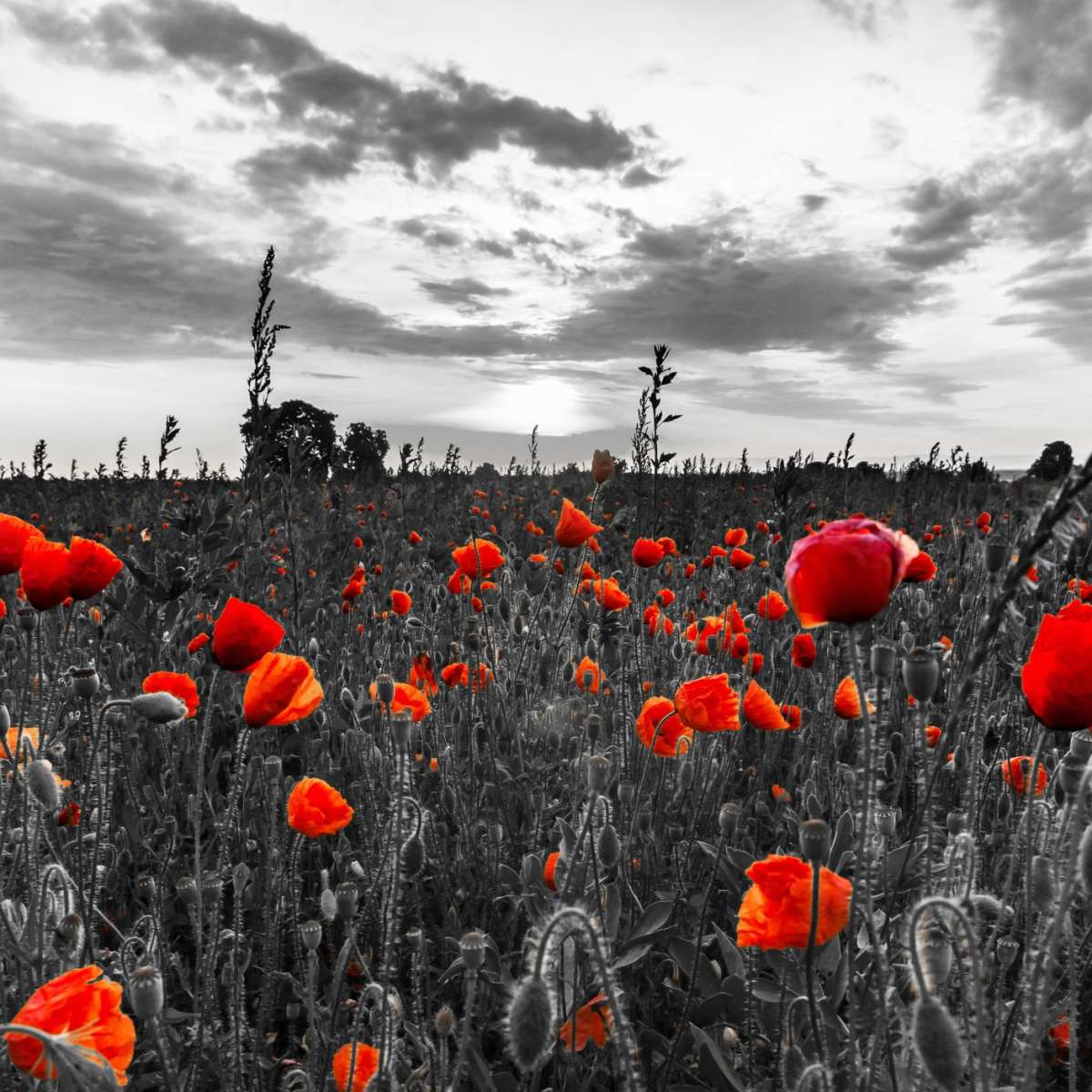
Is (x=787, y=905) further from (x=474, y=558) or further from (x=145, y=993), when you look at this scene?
(x=474, y=558)

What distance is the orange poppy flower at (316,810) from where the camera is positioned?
1.94 m

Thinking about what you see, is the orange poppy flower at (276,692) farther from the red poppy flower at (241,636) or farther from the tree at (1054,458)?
the tree at (1054,458)

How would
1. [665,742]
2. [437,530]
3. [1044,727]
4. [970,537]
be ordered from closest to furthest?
[1044,727], [665,742], [970,537], [437,530]

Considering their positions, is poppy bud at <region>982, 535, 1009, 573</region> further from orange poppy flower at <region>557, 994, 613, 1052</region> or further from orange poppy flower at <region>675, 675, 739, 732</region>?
orange poppy flower at <region>557, 994, 613, 1052</region>

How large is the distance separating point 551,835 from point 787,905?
1352 mm

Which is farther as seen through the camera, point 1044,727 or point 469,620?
point 469,620

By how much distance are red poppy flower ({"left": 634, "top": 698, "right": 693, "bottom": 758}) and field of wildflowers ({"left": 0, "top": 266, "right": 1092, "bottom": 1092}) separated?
0.01 meters

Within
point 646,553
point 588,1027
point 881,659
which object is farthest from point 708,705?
point 646,553

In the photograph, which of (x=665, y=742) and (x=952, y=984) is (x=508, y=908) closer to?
(x=665, y=742)

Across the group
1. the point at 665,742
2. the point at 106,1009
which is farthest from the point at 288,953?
the point at 106,1009

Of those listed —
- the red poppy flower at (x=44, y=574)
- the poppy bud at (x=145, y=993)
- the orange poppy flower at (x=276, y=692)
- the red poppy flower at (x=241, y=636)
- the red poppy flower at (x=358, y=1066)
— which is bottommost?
the red poppy flower at (x=358, y=1066)

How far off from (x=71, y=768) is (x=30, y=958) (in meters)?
2.38

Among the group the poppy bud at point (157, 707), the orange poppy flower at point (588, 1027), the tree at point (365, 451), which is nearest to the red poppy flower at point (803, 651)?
the orange poppy flower at point (588, 1027)

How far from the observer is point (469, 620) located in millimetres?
3838
